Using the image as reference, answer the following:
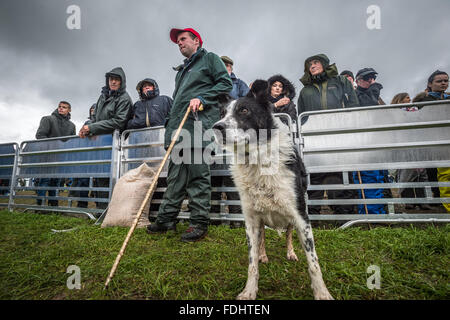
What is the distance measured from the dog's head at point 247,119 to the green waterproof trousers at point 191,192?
1112 millimetres

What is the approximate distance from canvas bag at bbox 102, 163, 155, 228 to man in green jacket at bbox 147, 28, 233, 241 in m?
0.52

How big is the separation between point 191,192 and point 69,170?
375cm

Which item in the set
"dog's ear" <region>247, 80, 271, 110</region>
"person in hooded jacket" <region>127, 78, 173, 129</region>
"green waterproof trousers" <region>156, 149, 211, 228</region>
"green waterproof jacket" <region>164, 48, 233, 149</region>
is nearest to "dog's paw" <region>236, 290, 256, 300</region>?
"green waterproof trousers" <region>156, 149, 211, 228</region>

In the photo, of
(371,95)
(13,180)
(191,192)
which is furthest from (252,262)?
(13,180)

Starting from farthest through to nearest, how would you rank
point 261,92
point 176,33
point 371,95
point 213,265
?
1. point 371,95
2. point 176,33
3. point 261,92
4. point 213,265

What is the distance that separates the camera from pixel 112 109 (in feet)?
14.3

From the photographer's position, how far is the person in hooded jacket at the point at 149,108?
4391 mm

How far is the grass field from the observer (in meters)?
1.60

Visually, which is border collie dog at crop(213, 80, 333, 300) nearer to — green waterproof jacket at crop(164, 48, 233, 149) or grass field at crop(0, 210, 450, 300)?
grass field at crop(0, 210, 450, 300)

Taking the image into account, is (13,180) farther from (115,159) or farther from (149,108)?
(149,108)

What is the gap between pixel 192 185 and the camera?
3.09 metres

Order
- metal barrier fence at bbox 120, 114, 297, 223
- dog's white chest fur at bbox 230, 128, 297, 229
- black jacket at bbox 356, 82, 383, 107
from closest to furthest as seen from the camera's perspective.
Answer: dog's white chest fur at bbox 230, 128, 297, 229 → metal barrier fence at bbox 120, 114, 297, 223 → black jacket at bbox 356, 82, 383, 107
